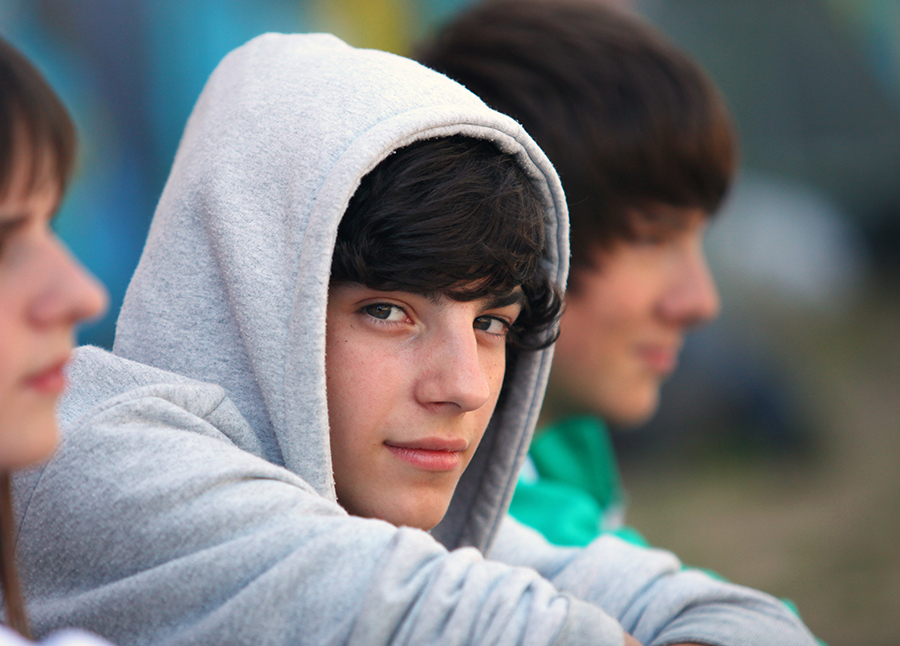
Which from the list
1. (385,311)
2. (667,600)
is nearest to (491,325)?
(385,311)

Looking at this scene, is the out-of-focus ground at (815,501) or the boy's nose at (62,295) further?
the out-of-focus ground at (815,501)

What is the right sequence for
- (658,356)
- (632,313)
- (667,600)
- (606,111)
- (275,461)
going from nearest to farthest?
(275,461) < (667,600) < (606,111) < (632,313) < (658,356)

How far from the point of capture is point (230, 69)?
1.62m

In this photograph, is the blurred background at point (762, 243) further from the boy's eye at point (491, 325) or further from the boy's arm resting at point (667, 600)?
the boy's arm resting at point (667, 600)

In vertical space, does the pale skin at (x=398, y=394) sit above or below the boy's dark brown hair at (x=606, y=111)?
below

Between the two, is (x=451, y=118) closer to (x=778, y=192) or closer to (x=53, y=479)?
(x=53, y=479)

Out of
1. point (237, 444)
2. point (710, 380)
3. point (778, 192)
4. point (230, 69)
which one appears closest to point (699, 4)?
point (778, 192)

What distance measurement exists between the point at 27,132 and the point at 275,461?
613 mm

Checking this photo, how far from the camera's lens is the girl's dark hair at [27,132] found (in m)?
0.83

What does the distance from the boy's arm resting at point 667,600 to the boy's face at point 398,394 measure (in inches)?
13.6

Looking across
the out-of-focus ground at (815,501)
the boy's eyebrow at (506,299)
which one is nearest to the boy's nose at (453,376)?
the boy's eyebrow at (506,299)

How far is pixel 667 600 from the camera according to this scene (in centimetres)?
146

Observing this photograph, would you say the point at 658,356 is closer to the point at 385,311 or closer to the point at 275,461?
the point at 385,311

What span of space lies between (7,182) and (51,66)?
2506mm
